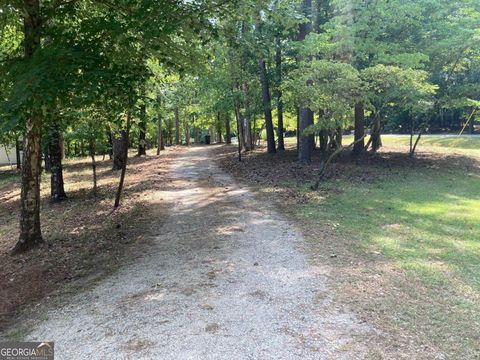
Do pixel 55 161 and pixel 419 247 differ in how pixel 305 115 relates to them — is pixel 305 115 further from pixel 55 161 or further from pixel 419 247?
pixel 419 247

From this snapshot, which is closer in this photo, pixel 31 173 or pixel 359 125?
pixel 31 173

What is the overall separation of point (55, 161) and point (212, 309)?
809 cm

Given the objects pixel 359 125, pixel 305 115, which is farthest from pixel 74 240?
pixel 359 125

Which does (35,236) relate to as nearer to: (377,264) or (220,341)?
(220,341)

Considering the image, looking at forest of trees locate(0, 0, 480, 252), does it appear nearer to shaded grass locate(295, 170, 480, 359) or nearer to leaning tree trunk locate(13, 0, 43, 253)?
leaning tree trunk locate(13, 0, 43, 253)

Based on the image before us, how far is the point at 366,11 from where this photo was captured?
1312cm

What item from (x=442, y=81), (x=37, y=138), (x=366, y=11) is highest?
(x=366, y=11)

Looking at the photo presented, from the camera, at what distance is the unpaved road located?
3.60 meters

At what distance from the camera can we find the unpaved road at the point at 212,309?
360 cm

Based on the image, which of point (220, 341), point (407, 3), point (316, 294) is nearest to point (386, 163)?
Result: point (407, 3)

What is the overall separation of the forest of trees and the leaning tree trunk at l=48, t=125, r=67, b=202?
0.04m

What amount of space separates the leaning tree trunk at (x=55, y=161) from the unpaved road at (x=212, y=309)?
479cm

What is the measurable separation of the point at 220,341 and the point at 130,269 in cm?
260

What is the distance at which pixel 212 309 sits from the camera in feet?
14.2
